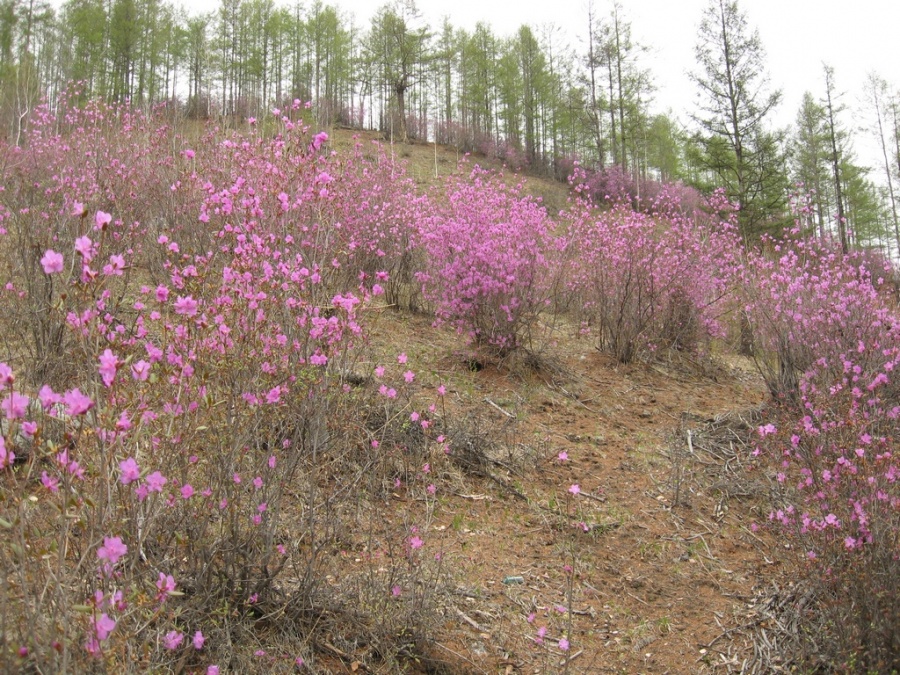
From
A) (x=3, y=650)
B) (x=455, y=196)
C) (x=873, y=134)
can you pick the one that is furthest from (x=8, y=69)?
(x=873, y=134)

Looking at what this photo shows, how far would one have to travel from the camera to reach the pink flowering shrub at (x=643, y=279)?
7090 mm

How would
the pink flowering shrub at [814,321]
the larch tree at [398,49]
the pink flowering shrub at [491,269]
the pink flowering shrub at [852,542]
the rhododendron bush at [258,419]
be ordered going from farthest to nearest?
the larch tree at [398,49], the pink flowering shrub at [491,269], the pink flowering shrub at [814,321], the pink flowering shrub at [852,542], the rhododendron bush at [258,419]

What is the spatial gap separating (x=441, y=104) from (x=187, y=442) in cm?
3307

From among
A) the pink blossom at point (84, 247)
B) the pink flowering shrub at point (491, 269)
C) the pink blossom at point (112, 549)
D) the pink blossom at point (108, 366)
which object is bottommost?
the pink blossom at point (112, 549)

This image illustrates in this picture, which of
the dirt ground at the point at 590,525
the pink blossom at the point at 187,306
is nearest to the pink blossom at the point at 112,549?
the pink blossom at the point at 187,306

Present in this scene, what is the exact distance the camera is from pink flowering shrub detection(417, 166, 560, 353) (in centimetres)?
599

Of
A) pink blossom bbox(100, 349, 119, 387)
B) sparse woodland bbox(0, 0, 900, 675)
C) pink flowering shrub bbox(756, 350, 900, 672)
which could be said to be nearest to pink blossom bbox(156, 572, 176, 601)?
sparse woodland bbox(0, 0, 900, 675)

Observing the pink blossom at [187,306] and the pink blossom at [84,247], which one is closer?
the pink blossom at [84,247]

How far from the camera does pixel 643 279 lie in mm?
7055

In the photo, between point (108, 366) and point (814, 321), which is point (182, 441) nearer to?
point (108, 366)

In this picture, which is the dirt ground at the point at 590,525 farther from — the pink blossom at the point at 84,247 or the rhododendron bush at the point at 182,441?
the pink blossom at the point at 84,247

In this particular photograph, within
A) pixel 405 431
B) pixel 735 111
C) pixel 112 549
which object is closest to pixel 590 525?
pixel 405 431

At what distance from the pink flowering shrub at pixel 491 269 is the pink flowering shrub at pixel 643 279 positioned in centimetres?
87

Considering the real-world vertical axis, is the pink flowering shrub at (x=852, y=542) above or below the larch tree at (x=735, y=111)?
below
